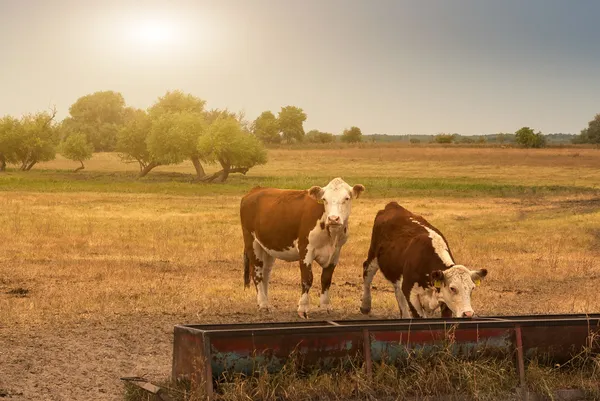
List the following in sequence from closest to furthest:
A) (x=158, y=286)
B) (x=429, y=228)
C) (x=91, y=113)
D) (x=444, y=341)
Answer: (x=444, y=341) < (x=429, y=228) < (x=158, y=286) < (x=91, y=113)

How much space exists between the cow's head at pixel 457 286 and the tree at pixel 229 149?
6733cm

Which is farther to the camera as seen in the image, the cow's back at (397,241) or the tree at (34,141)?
the tree at (34,141)

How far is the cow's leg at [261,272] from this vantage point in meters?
16.4

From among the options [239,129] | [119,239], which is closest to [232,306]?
[119,239]

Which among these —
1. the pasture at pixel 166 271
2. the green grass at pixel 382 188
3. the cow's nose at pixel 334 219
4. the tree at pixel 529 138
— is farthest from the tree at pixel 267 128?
the cow's nose at pixel 334 219

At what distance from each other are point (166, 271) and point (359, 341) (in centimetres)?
1159

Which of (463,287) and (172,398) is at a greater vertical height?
(463,287)

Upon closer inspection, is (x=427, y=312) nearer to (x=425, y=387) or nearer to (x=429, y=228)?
(x=429, y=228)

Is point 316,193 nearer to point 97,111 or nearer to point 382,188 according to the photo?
point 382,188

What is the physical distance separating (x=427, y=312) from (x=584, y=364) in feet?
7.80

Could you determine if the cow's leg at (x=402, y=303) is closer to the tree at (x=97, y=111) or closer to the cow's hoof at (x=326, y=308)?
the cow's hoof at (x=326, y=308)

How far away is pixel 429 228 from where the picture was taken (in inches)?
551

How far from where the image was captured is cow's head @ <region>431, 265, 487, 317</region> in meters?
11.7

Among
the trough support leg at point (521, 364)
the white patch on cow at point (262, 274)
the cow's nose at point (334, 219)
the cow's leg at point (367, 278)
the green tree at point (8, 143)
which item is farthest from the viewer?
the green tree at point (8, 143)
